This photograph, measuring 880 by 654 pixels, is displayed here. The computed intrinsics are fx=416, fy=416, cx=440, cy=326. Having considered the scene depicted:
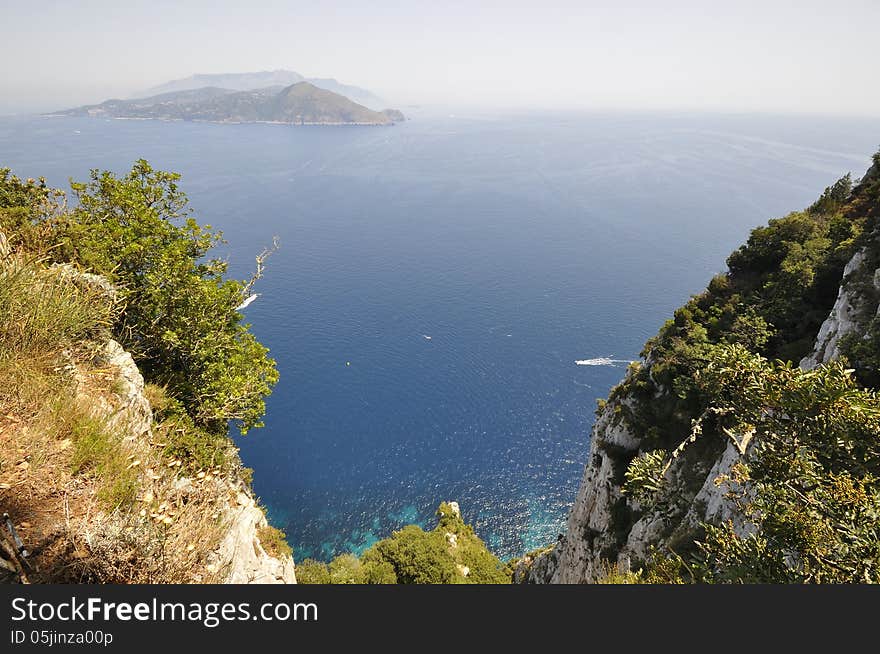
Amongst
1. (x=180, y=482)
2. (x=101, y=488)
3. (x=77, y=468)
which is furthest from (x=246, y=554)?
(x=77, y=468)

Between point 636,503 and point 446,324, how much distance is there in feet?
228

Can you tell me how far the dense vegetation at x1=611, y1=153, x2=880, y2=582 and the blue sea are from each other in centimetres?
3748

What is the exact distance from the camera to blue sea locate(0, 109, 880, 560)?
6241 centimetres

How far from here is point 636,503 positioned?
86.2ft

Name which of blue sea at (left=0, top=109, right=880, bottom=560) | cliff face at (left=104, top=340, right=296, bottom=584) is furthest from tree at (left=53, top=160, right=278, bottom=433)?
blue sea at (left=0, top=109, right=880, bottom=560)

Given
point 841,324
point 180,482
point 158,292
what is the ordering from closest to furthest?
1. point 180,482
2. point 158,292
3. point 841,324

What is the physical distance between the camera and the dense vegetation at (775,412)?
306 inches

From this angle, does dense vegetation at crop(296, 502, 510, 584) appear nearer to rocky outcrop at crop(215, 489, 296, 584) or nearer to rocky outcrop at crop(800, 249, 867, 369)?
rocky outcrop at crop(215, 489, 296, 584)

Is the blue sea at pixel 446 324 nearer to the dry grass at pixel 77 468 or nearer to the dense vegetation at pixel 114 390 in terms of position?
the dense vegetation at pixel 114 390

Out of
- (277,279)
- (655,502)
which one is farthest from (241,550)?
(277,279)

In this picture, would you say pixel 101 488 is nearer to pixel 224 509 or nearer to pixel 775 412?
pixel 224 509

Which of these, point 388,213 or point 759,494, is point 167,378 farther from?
point 388,213

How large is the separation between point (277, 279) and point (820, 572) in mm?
110629

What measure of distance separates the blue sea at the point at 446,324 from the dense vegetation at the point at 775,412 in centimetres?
3748
